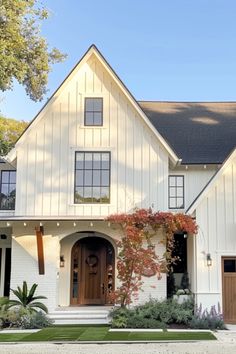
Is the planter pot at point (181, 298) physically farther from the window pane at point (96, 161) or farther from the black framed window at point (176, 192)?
the window pane at point (96, 161)

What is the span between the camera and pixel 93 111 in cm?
1820

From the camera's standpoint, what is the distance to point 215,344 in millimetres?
11680

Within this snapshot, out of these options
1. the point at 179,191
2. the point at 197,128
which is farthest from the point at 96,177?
the point at 197,128

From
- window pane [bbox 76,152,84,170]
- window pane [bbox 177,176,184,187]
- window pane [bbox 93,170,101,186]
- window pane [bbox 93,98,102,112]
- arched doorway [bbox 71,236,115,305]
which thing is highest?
window pane [bbox 93,98,102,112]

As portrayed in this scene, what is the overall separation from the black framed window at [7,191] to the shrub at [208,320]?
8.59m

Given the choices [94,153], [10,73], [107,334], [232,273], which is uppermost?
[10,73]

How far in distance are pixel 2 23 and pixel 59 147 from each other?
16.8ft

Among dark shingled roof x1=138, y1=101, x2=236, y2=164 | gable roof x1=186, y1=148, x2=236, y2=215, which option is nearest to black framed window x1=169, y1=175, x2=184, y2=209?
dark shingled roof x1=138, y1=101, x2=236, y2=164

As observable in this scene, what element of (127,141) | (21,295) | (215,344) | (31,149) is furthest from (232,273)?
(31,149)

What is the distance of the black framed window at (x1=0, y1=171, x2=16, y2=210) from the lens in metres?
19.1

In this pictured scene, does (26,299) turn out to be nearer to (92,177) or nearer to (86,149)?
(92,177)

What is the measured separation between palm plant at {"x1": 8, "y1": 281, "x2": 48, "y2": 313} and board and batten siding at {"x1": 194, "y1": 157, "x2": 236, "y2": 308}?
5.55 m

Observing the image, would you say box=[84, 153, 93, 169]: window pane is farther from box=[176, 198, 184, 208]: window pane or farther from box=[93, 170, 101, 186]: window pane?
box=[176, 198, 184, 208]: window pane

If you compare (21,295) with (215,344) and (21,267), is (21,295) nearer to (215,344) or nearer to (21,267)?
(21,267)
